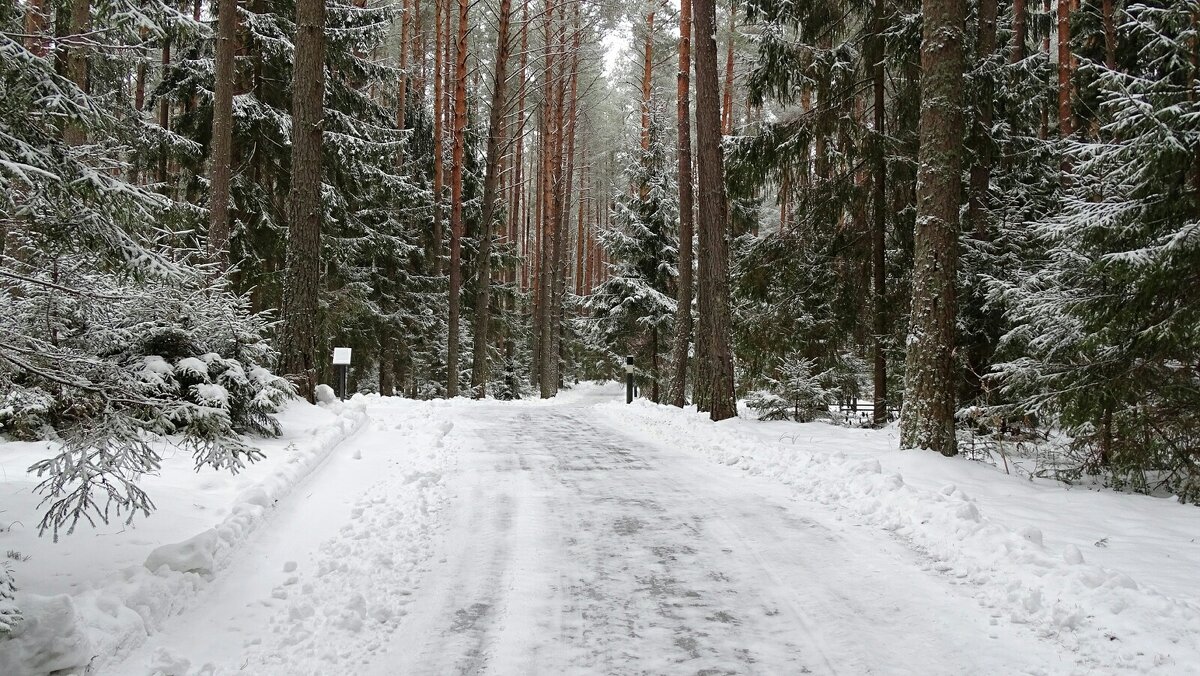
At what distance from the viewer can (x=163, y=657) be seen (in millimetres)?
2908

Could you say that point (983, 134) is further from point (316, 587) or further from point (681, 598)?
point (316, 587)

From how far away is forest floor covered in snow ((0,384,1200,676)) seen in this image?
122 inches

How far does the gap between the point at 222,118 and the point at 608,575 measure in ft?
34.9

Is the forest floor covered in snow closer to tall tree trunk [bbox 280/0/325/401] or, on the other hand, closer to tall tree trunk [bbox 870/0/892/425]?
tall tree trunk [bbox 280/0/325/401]

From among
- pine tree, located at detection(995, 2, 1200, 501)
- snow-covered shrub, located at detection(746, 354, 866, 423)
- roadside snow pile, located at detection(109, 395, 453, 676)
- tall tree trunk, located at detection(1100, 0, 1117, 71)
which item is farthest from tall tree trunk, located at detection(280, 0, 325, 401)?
tall tree trunk, located at detection(1100, 0, 1117, 71)

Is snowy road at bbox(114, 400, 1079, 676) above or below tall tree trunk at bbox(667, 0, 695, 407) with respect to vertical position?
below

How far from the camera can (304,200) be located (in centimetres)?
970

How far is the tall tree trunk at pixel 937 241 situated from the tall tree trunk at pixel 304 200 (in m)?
7.85

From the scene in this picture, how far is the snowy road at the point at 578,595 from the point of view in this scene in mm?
3119

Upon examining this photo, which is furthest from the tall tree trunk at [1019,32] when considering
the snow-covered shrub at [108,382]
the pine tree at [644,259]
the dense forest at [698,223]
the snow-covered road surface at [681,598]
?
the snow-covered shrub at [108,382]

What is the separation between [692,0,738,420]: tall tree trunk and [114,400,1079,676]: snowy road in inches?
191

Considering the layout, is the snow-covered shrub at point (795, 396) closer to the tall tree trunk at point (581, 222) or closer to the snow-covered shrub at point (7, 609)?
the snow-covered shrub at point (7, 609)

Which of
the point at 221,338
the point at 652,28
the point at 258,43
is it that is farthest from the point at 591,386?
the point at 221,338

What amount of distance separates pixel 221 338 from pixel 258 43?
33.0 ft
